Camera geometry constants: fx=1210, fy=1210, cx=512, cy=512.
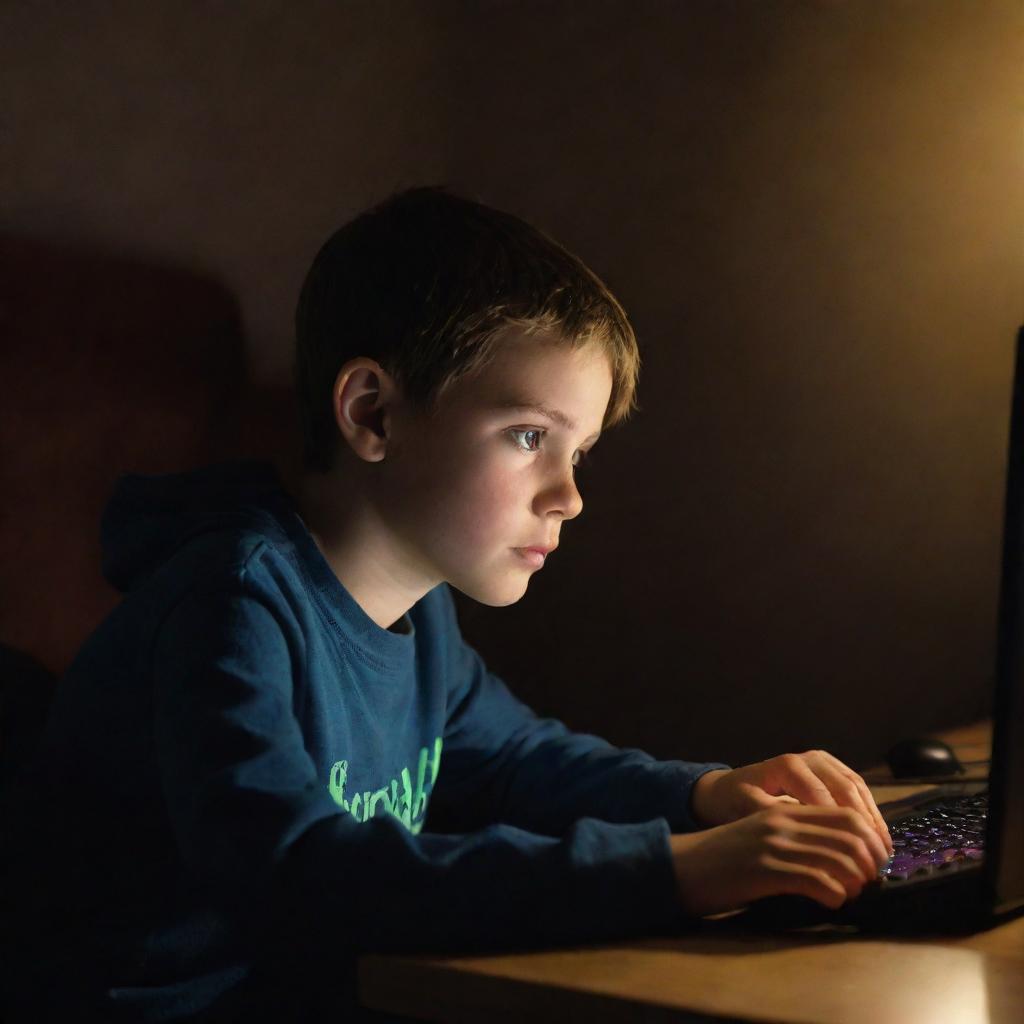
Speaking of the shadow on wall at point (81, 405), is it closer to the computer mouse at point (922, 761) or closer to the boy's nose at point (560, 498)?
the boy's nose at point (560, 498)

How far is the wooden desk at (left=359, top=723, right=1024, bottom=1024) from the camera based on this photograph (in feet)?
1.83

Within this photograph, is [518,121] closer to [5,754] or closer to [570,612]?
[570,612]

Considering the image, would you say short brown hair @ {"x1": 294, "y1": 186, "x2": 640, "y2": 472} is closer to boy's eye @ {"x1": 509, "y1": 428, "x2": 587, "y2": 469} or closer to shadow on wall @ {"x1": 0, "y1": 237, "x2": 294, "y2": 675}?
boy's eye @ {"x1": 509, "y1": 428, "x2": 587, "y2": 469}

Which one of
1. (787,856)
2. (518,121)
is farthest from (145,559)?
(518,121)

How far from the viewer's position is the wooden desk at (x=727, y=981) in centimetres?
56

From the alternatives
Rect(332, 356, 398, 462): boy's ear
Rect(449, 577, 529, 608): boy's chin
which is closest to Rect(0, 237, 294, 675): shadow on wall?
Rect(332, 356, 398, 462): boy's ear

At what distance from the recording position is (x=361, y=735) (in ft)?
3.27

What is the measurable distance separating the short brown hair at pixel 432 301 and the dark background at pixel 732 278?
27 cm

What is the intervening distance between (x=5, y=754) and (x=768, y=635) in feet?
3.05

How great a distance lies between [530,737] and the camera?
1.17 m

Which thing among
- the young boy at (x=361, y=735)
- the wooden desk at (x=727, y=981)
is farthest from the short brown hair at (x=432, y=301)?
the wooden desk at (x=727, y=981)

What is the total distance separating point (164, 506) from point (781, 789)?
536mm

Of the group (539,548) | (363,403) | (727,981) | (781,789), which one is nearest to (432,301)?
(363,403)

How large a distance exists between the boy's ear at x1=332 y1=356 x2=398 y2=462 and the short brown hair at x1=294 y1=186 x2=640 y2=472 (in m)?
0.01
